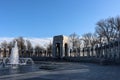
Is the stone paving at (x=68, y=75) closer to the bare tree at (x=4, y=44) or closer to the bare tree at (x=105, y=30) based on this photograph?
the bare tree at (x=105, y=30)

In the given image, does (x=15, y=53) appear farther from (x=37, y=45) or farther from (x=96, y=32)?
(x=37, y=45)

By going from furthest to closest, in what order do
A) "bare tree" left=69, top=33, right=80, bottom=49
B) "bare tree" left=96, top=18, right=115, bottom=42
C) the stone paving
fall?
"bare tree" left=69, top=33, right=80, bottom=49 < "bare tree" left=96, top=18, right=115, bottom=42 < the stone paving

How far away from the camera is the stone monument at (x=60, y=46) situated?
80.6 m

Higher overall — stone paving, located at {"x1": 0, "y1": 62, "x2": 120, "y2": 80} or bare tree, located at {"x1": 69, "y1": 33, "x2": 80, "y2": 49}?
bare tree, located at {"x1": 69, "y1": 33, "x2": 80, "y2": 49}

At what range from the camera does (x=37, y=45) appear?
114750mm

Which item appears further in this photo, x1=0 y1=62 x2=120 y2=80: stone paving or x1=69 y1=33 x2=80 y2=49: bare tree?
x1=69 y1=33 x2=80 y2=49: bare tree

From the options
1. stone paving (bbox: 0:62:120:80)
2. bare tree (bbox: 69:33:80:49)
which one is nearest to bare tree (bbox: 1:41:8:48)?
bare tree (bbox: 69:33:80:49)

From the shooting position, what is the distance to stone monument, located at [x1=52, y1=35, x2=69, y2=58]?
80.6m

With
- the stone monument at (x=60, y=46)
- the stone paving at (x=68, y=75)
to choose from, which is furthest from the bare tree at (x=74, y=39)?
the stone paving at (x=68, y=75)

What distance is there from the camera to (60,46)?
3184 inches

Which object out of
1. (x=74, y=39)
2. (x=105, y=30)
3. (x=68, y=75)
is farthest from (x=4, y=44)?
(x=68, y=75)

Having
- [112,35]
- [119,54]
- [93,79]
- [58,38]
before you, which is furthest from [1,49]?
[93,79]

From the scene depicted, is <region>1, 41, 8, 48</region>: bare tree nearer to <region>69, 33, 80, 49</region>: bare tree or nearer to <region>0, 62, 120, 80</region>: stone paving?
<region>69, 33, 80, 49</region>: bare tree

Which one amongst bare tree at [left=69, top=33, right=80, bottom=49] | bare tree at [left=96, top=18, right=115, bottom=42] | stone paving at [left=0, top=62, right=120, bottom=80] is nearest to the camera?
stone paving at [left=0, top=62, right=120, bottom=80]
